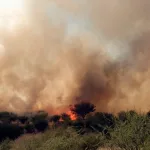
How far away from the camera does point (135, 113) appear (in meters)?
44.1

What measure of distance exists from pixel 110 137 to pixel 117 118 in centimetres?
287

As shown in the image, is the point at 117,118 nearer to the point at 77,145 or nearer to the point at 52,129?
the point at 77,145

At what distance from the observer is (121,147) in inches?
1658

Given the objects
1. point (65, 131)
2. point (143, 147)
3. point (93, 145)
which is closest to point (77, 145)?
point (93, 145)

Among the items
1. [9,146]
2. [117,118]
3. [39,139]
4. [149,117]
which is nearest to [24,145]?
[39,139]

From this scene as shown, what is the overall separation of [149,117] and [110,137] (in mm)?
4792

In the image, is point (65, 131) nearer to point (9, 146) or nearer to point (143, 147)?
point (9, 146)

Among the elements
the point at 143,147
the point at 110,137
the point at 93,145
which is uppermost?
the point at 93,145

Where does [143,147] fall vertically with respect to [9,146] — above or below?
below

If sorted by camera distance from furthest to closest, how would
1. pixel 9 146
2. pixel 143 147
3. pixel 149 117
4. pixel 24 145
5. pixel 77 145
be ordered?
pixel 9 146 → pixel 24 145 → pixel 77 145 → pixel 149 117 → pixel 143 147

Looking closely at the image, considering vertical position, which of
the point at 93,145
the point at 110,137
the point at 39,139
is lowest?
the point at 110,137

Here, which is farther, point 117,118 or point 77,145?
point 77,145

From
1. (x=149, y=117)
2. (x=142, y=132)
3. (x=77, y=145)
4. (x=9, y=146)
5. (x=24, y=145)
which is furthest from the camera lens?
(x=9, y=146)

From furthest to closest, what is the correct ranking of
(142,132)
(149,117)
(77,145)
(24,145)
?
(24,145) < (77,145) < (149,117) < (142,132)
